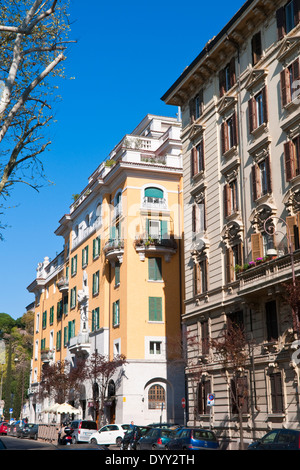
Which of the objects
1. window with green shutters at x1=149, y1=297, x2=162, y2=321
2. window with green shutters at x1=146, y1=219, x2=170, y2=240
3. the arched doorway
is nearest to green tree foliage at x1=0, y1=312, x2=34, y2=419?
the arched doorway

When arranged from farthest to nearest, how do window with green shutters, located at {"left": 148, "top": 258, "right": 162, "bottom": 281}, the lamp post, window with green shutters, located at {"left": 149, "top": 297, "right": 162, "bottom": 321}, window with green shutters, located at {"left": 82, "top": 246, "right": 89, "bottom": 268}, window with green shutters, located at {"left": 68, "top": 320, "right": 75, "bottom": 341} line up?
window with green shutters, located at {"left": 68, "top": 320, "right": 75, "bottom": 341} → window with green shutters, located at {"left": 82, "top": 246, "right": 89, "bottom": 268} → window with green shutters, located at {"left": 148, "top": 258, "right": 162, "bottom": 281} → window with green shutters, located at {"left": 149, "top": 297, "right": 162, "bottom": 321} → the lamp post

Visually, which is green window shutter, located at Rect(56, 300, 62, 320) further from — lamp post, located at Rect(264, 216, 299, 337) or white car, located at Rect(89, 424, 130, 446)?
lamp post, located at Rect(264, 216, 299, 337)

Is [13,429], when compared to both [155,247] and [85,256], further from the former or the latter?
[155,247]

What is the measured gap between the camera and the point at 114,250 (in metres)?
49.2

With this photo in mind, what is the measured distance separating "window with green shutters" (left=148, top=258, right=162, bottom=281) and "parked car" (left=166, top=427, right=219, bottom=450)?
78.7 ft

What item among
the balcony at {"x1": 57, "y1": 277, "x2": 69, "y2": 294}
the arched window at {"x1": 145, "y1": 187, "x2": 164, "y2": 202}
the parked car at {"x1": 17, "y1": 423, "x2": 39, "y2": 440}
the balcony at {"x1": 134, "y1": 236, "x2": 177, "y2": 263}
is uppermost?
the arched window at {"x1": 145, "y1": 187, "x2": 164, "y2": 202}

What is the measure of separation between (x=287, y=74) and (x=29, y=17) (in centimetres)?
1651

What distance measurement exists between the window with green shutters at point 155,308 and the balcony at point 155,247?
3305mm

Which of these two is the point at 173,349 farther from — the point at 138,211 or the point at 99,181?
the point at 99,181

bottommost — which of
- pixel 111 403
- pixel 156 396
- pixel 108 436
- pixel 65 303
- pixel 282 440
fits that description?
pixel 108 436

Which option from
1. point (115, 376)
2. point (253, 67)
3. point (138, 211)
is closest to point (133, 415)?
point (115, 376)

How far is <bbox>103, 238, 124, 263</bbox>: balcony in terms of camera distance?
48.8 meters

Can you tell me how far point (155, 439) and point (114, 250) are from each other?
22734 millimetres

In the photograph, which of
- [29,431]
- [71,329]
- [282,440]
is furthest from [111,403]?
[282,440]
